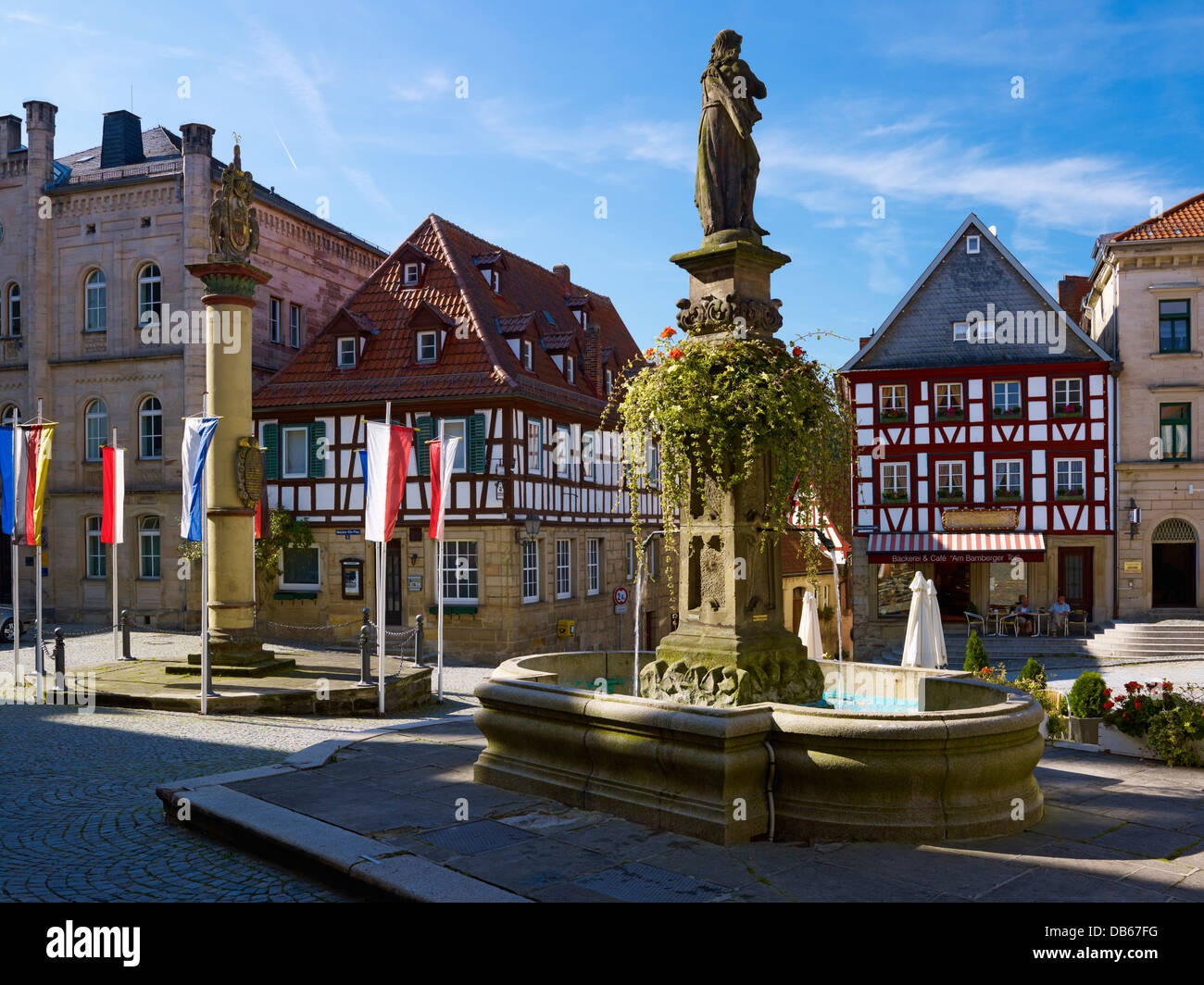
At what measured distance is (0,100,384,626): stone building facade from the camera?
2802 centimetres

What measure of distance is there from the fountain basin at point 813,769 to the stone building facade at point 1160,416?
25.8 meters

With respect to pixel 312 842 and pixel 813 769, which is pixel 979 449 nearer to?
pixel 813 769

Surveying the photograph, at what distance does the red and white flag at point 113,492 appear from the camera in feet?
63.2

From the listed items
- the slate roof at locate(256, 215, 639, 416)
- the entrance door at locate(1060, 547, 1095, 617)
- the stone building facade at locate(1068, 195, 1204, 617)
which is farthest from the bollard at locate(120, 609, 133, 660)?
the stone building facade at locate(1068, 195, 1204, 617)

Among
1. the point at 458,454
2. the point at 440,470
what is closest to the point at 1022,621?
the point at 458,454

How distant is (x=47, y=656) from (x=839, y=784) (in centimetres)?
1841

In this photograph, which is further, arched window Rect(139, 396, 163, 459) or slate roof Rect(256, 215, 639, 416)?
arched window Rect(139, 396, 163, 459)

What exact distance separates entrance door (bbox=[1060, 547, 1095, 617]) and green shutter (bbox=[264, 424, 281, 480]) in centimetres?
2178

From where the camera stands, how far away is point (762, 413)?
7664 mm

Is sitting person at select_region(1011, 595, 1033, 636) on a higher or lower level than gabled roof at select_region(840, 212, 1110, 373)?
lower

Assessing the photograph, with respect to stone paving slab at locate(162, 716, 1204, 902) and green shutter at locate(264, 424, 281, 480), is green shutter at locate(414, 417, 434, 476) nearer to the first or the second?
Result: green shutter at locate(264, 424, 281, 480)

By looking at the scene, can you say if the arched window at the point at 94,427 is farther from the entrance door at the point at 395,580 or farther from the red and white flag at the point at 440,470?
the red and white flag at the point at 440,470
